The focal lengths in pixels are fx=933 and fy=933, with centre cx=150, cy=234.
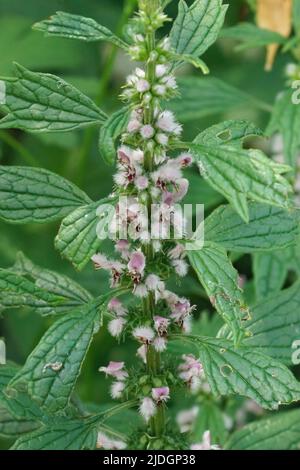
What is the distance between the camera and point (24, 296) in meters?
2.13

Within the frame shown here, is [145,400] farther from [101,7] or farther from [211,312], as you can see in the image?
[101,7]

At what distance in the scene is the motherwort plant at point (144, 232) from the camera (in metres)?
1.86

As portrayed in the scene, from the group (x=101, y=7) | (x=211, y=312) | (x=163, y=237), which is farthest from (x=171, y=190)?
(x=101, y=7)

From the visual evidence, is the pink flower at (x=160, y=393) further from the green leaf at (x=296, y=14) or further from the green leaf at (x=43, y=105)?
the green leaf at (x=296, y=14)

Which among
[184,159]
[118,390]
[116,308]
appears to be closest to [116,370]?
[118,390]

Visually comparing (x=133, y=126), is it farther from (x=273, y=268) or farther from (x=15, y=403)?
(x=273, y=268)

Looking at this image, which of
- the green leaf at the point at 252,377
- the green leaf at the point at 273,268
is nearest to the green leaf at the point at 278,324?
the green leaf at the point at 252,377

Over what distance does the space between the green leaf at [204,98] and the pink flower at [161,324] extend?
1.43 metres

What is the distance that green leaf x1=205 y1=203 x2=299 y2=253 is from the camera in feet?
7.02

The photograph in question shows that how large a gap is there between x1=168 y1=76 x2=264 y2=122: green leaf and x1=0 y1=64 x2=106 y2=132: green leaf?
1456 mm

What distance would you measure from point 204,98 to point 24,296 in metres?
1.60
